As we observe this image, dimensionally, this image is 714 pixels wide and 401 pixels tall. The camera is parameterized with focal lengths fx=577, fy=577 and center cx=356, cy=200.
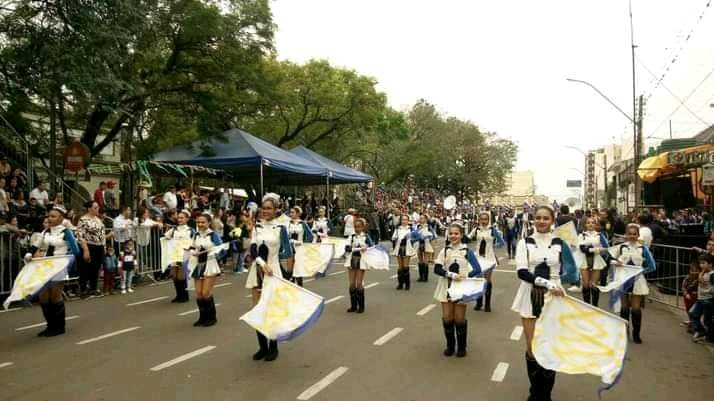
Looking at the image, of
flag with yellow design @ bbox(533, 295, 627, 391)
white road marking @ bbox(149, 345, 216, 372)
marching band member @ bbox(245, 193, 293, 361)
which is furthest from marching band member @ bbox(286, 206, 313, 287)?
flag with yellow design @ bbox(533, 295, 627, 391)

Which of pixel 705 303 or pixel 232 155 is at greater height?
pixel 232 155

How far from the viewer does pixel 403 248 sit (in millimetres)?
13578

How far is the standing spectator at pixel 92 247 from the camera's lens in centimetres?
1278

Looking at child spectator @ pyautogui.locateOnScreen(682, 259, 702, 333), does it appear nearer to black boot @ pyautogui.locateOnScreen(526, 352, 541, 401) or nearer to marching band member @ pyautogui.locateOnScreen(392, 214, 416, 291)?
black boot @ pyautogui.locateOnScreen(526, 352, 541, 401)

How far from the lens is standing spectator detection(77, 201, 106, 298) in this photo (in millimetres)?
12781

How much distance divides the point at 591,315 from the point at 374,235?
2054 cm

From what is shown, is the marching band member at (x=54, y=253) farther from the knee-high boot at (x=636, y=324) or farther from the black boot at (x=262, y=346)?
the knee-high boot at (x=636, y=324)

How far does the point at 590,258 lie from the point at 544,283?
6.00m

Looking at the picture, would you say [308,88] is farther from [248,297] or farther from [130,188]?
[248,297]

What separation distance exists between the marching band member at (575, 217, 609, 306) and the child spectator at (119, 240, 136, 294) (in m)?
9.94

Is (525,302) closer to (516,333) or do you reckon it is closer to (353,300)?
(516,333)

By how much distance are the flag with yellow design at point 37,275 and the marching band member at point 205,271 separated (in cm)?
194

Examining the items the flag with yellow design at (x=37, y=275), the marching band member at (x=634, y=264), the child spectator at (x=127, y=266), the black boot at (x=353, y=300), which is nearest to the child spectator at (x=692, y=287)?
the marching band member at (x=634, y=264)

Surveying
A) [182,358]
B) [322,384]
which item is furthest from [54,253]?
[322,384]
